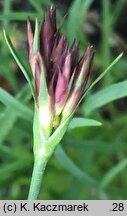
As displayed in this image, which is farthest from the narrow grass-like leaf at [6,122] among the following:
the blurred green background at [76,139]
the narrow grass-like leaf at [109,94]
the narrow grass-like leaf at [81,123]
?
the narrow grass-like leaf at [81,123]

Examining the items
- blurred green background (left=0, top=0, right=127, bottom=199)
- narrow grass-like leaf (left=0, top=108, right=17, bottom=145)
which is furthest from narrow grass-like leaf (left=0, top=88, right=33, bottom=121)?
narrow grass-like leaf (left=0, top=108, right=17, bottom=145)

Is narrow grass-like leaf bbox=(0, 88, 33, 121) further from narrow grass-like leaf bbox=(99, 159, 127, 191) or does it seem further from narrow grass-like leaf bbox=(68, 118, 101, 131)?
narrow grass-like leaf bbox=(99, 159, 127, 191)

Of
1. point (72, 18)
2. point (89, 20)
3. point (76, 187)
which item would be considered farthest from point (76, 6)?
point (89, 20)

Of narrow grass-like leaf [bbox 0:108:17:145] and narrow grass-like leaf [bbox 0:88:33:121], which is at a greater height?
narrow grass-like leaf [bbox 0:88:33:121]

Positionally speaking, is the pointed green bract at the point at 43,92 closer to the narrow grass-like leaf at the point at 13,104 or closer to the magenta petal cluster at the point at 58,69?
the magenta petal cluster at the point at 58,69

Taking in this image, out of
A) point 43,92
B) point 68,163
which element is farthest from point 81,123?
point 68,163

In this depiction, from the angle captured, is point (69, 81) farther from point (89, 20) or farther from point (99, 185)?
point (89, 20)
